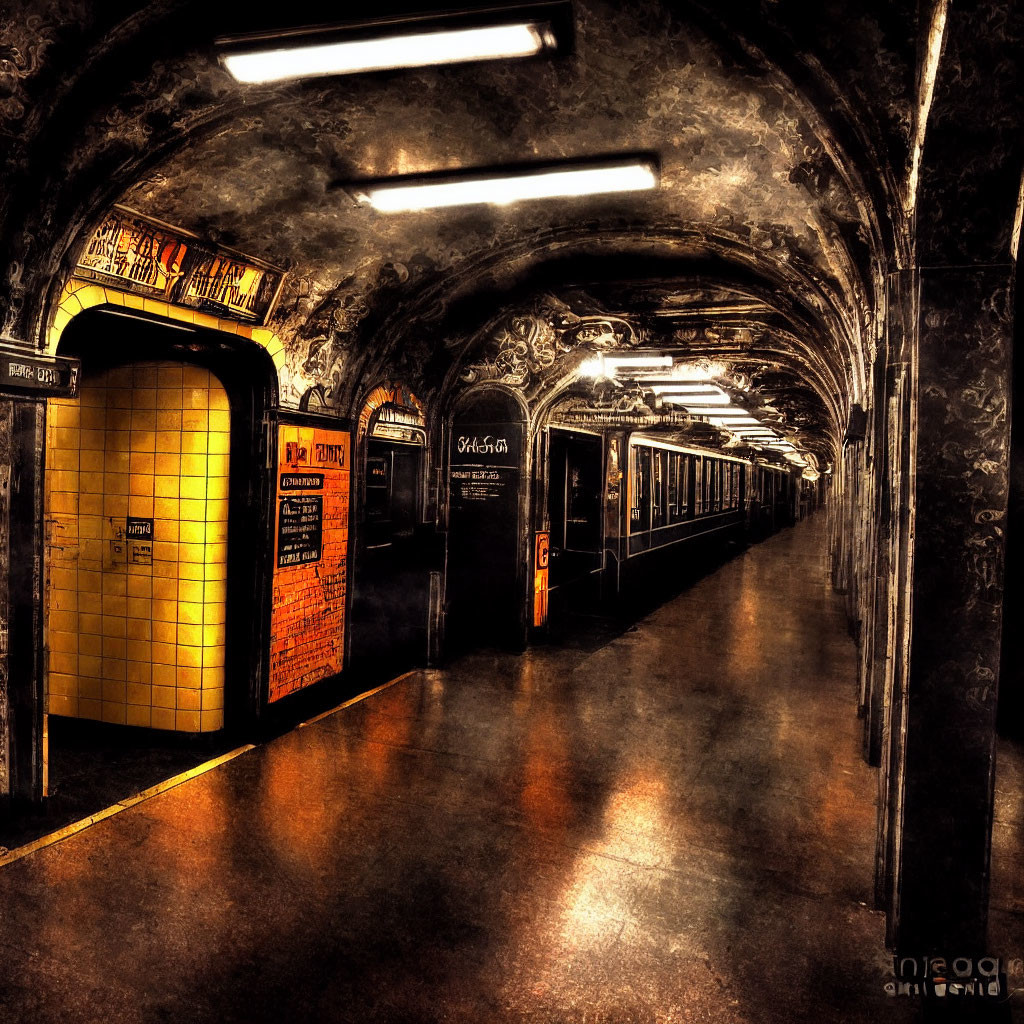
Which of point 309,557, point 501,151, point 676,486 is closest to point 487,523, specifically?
point 309,557

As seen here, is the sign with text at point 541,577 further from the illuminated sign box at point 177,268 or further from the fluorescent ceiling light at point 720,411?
the illuminated sign box at point 177,268

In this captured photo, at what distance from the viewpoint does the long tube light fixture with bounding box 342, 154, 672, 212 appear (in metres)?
3.45

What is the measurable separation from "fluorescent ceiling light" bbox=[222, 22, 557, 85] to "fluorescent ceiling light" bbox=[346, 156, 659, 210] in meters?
1.01

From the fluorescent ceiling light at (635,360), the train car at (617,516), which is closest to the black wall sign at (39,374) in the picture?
the fluorescent ceiling light at (635,360)

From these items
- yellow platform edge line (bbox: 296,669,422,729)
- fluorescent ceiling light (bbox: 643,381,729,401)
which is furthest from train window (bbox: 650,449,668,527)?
yellow platform edge line (bbox: 296,669,422,729)

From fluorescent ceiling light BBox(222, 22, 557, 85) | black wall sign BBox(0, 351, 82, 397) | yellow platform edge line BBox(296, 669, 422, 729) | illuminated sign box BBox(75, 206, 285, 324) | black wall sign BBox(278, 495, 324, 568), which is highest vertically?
fluorescent ceiling light BBox(222, 22, 557, 85)

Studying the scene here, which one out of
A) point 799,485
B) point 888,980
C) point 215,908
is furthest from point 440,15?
point 799,485

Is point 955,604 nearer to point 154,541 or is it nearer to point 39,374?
point 39,374

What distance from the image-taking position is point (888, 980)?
2.75 metres

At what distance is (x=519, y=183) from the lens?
3.57 metres

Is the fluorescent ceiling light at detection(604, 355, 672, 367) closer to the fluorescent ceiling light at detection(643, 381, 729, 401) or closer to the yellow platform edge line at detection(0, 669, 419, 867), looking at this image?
the fluorescent ceiling light at detection(643, 381, 729, 401)

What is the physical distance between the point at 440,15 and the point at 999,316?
213cm

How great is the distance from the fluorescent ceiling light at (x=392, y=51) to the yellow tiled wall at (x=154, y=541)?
2.90 metres

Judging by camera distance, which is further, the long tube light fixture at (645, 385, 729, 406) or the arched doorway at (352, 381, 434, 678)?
the long tube light fixture at (645, 385, 729, 406)
